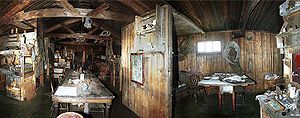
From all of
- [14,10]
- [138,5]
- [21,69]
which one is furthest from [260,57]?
[21,69]

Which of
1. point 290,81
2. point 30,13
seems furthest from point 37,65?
point 290,81

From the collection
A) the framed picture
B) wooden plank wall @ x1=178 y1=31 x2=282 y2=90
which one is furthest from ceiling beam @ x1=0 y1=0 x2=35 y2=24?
wooden plank wall @ x1=178 y1=31 x2=282 y2=90

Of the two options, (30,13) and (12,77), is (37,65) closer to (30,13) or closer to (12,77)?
(12,77)

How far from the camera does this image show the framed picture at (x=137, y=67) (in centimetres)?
687

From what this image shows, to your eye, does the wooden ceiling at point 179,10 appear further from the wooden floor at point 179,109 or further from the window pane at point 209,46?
the wooden floor at point 179,109

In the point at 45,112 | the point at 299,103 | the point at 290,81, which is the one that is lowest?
the point at 45,112

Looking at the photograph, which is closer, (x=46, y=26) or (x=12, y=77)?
(x=12, y=77)

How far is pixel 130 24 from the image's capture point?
8.41 m

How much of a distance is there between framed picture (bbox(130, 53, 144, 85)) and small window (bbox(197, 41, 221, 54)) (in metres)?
4.77

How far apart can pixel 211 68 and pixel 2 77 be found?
11.6m

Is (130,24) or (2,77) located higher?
(130,24)

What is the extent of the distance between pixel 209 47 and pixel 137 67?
17.4 ft

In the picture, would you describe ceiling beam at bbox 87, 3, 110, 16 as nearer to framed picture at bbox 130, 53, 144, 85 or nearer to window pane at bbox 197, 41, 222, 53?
framed picture at bbox 130, 53, 144, 85

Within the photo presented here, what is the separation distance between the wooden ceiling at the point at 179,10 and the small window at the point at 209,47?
1.02m
